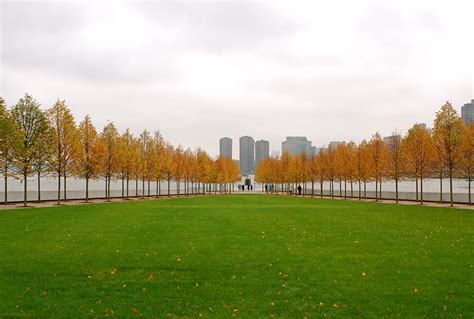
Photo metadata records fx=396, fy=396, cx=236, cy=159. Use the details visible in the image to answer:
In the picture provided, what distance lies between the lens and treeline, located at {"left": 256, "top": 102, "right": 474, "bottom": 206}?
37281mm

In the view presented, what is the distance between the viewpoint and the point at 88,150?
140 ft

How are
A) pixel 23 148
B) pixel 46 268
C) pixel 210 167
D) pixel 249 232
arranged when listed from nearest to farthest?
pixel 46 268 → pixel 249 232 → pixel 23 148 → pixel 210 167

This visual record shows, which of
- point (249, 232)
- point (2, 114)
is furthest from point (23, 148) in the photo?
point (249, 232)

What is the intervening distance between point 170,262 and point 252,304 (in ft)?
13.4

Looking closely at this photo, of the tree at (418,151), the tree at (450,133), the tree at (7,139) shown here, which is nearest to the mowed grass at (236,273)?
the tree at (7,139)

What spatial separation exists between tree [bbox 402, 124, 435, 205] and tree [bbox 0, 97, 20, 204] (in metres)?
38.1

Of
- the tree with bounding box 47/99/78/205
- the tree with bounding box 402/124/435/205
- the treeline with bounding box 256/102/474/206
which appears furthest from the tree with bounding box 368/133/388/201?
the tree with bounding box 47/99/78/205

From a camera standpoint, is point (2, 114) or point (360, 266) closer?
point (360, 266)

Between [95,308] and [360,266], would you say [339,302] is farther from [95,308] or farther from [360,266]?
[95,308]

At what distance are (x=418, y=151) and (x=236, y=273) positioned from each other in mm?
38219

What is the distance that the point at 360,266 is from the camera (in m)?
10.9

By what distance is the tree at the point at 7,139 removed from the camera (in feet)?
99.3

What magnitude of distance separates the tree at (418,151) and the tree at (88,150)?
1324 inches

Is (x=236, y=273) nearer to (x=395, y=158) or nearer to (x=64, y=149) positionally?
(x=64, y=149)
